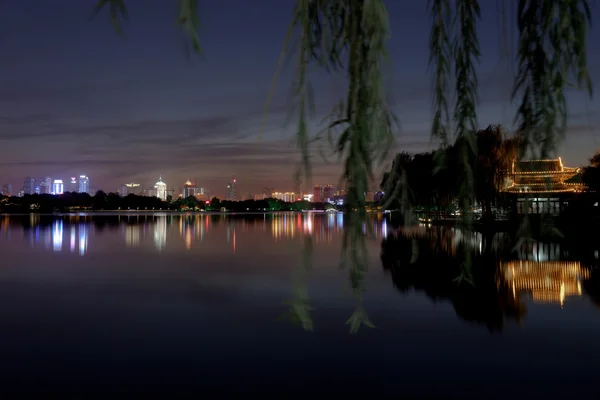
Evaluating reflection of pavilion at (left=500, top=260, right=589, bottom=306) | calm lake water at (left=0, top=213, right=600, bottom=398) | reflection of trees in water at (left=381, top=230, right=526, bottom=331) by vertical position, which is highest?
reflection of pavilion at (left=500, top=260, right=589, bottom=306)

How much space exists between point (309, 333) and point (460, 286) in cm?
452

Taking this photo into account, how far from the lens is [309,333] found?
45.3 ft

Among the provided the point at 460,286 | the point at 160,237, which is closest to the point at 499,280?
the point at 460,286

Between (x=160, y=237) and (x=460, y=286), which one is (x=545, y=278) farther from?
(x=160, y=237)

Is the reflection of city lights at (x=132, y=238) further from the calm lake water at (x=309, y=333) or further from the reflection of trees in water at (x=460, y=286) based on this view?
the reflection of trees in water at (x=460, y=286)

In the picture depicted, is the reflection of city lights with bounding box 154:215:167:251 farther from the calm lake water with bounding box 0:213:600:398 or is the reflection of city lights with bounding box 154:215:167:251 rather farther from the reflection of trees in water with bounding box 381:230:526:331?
the reflection of trees in water with bounding box 381:230:526:331

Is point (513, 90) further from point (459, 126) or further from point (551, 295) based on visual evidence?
point (551, 295)

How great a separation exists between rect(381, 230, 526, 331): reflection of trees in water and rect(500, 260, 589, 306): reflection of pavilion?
644 millimetres

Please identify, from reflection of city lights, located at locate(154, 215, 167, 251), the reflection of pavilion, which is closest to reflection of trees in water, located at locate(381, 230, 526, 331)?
the reflection of pavilion

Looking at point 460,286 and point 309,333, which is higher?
point 460,286

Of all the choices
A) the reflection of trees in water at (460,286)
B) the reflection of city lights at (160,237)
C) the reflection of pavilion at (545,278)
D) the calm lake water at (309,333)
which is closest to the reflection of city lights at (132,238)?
the reflection of city lights at (160,237)

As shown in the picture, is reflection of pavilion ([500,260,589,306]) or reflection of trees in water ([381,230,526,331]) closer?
reflection of trees in water ([381,230,526,331])

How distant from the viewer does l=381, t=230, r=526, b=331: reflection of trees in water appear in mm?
15234

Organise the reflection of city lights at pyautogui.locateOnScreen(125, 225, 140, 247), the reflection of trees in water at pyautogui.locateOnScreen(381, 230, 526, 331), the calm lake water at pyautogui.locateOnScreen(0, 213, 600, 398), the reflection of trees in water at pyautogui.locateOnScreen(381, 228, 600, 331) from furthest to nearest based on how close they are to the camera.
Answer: the reflection of city lights at pyautogui.locateOnScreen(125, 225, 140, 247), the reflection of trees in water at pyautogui.locateOnScreen(381, 228, 600, 331), the reflection of trees in water at pyautogui.locateOnScreen(381, 230, 526, 331), the calm lake water at pyautogui.locateOnScreen(0, 213, 600, 398)
